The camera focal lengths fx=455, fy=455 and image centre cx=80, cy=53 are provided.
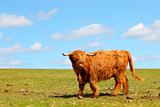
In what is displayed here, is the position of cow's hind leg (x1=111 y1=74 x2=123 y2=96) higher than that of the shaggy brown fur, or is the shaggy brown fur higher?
the shaggy brown fur

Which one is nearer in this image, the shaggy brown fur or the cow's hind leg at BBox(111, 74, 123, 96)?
the shaggy brown fur

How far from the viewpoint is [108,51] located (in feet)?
79.7

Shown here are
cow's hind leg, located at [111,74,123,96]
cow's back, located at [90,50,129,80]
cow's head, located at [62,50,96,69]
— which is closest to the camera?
cow's head, located at [62,50,96,69]

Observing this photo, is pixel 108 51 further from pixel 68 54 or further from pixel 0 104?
pixel 0 104

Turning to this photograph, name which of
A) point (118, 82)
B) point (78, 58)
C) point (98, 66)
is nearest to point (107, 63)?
point (98, 66)

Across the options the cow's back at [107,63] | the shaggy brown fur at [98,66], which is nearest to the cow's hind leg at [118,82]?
the shaggy brown fur at [98,66]

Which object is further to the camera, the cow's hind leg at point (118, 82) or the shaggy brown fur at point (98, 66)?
the cow's hind leg at point (118, 82)

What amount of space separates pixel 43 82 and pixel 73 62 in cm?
1582

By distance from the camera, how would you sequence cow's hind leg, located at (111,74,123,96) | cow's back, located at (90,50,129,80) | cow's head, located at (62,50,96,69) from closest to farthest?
cow's head, located at (62,50,96,69), cow's back, located at (90,50,129,80), cow's hind leg, located at (111,74,123,96)

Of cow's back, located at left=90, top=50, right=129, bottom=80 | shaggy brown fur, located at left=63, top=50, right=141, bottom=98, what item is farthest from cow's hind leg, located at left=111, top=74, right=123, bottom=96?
cow's back, located at left=90, top=50, right=129, bottom=80

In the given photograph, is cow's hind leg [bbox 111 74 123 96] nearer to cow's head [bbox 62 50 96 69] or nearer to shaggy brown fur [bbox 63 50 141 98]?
shaggy brown fur [bbox 63 50 141 98]

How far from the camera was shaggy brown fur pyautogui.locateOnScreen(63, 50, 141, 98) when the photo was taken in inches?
902

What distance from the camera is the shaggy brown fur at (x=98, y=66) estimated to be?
2291cm

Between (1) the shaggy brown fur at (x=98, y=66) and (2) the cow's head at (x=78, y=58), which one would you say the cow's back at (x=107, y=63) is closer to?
(1) the shaggy brown fur at (x=98, y=66)
